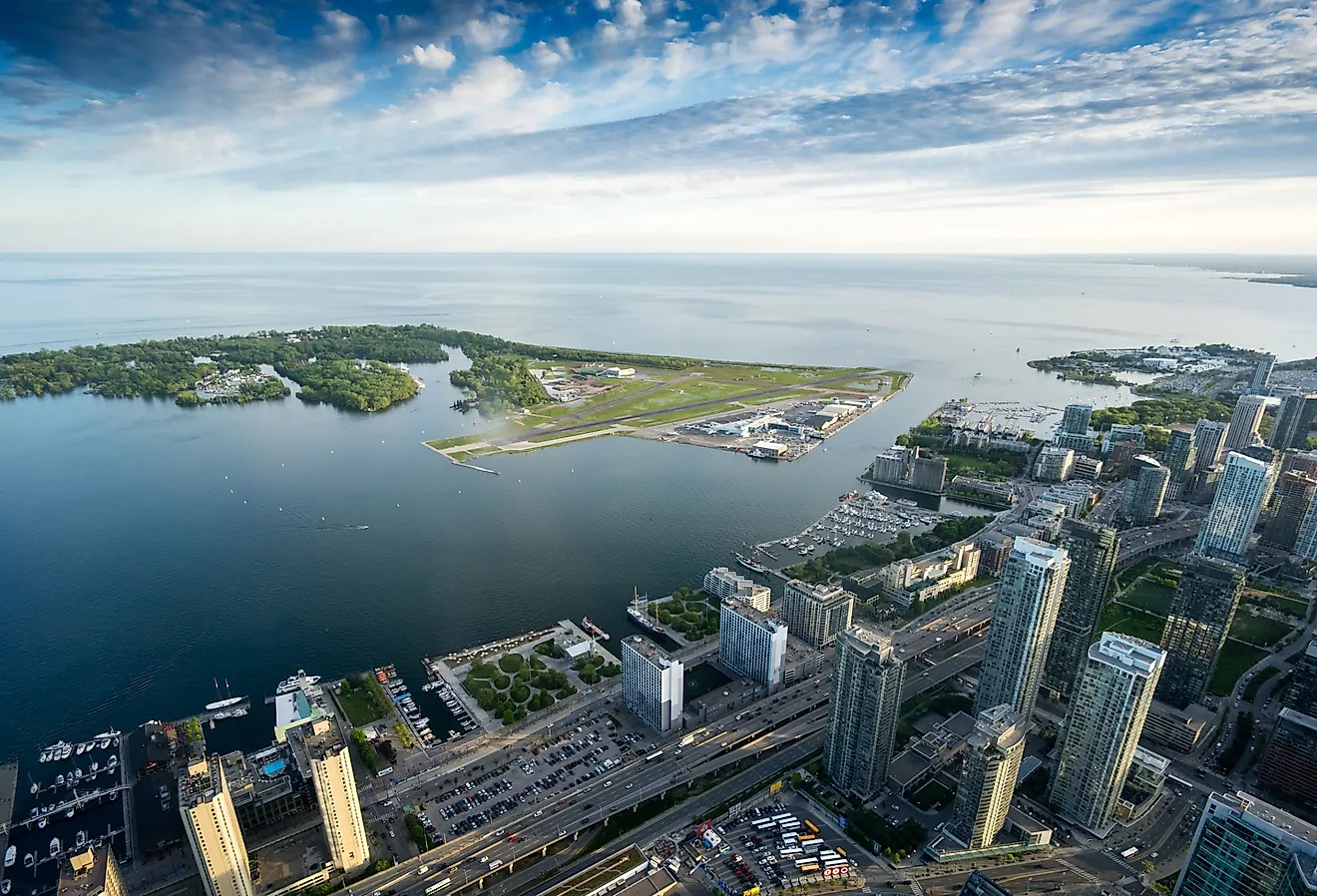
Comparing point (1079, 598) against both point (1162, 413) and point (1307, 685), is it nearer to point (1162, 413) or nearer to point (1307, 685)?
point (1307, 685)

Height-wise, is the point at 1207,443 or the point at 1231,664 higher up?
the point at 1207,443

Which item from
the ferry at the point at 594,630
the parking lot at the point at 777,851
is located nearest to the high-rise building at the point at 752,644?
the ferry at the point at 594,630

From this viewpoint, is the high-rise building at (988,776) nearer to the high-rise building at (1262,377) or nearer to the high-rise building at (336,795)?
the high-rise building at (336,795)

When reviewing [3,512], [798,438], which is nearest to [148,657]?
[3,512]

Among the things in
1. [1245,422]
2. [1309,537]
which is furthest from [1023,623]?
[1245,422]

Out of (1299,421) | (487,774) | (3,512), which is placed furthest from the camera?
(1299,421)

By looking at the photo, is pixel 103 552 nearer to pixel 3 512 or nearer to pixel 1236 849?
pixel 3 512
